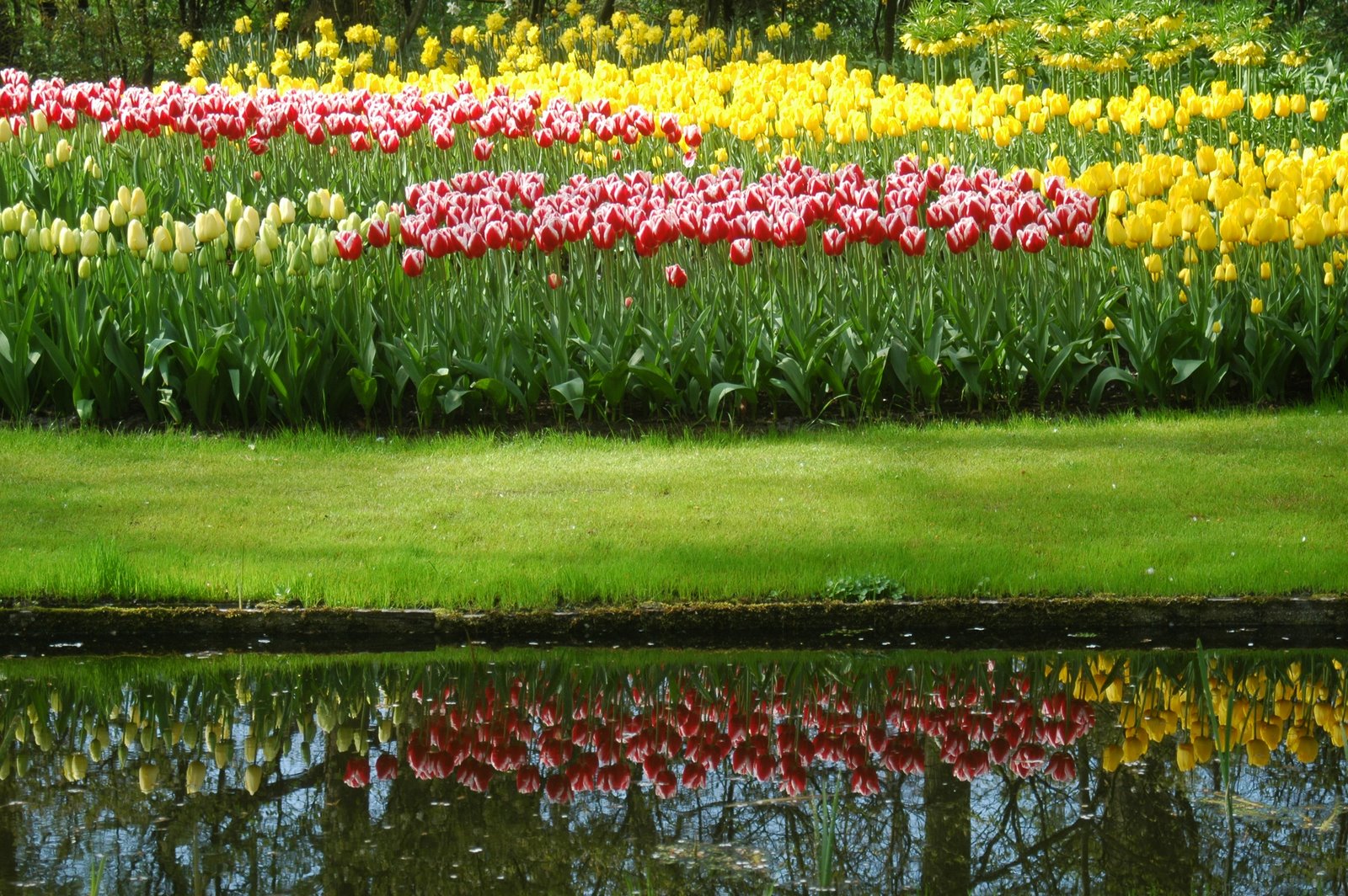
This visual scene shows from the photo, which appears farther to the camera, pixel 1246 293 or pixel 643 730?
pixel 1246 293

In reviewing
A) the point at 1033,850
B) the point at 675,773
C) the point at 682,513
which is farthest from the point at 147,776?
the point at 682,513

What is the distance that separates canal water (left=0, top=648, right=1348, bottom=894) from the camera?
3.66 m

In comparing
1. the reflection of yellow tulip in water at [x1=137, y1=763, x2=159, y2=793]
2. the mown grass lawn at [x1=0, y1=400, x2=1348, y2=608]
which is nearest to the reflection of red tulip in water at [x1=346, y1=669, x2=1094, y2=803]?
the reflection of yellow tulip in water at [x1=137, y1=763, x2=159, y2=793]

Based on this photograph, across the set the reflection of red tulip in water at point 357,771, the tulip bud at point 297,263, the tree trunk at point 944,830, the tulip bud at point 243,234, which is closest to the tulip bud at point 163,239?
the tulip bud at point 243,234

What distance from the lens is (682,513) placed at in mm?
6762

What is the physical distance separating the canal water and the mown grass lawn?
441 mm

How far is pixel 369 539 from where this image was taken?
21.1 feet

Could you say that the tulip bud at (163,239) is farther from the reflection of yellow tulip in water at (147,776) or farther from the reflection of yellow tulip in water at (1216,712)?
the reflection of yellow tulip in water at (1216,712)

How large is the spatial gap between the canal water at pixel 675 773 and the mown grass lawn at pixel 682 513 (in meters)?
0.44

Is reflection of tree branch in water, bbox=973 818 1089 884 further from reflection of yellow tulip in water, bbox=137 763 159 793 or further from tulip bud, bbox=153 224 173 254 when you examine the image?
tulip bud, bbox=153 224 173 254

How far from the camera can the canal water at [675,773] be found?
3656 mm

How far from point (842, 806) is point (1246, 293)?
578 cm

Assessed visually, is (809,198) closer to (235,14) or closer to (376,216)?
(376,216)

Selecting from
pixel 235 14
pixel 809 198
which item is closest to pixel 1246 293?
pixel 809 198
